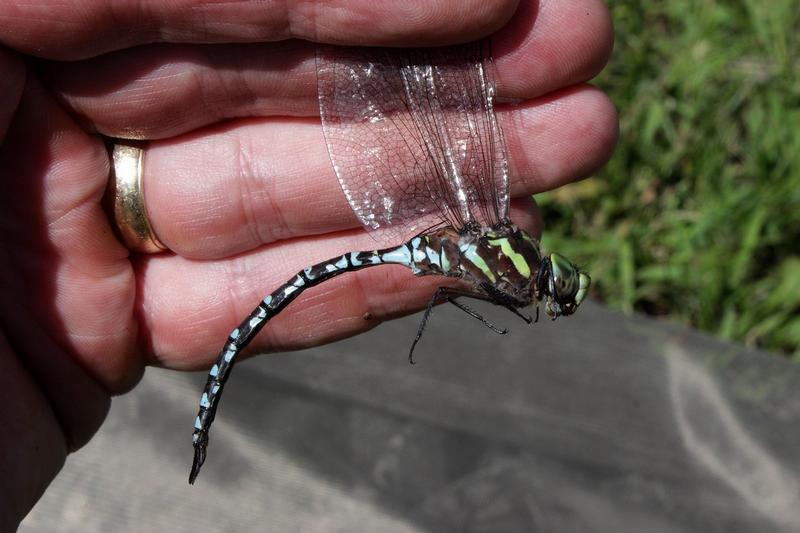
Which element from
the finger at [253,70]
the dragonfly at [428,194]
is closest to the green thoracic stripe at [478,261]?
the dragonfly at [428,194]

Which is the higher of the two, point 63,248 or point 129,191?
point 129,191

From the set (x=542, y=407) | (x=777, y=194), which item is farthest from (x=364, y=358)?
(x=777, y=194)

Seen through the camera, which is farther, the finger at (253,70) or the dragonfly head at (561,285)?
the dragonfly head at (561,285)

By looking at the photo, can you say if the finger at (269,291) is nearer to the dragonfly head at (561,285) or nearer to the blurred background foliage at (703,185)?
the dragonfly head at (561,285)

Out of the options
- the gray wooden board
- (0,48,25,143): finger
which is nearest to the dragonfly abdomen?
(0,48,25,143): finger

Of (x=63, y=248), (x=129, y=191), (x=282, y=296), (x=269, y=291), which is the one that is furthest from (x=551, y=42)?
(x=63, y=248)

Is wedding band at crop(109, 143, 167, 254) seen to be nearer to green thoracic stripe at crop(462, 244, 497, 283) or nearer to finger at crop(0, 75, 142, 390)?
finger at crop(0, 75, 142, 390)

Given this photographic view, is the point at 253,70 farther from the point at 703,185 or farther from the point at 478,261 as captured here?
the point at 703,185
